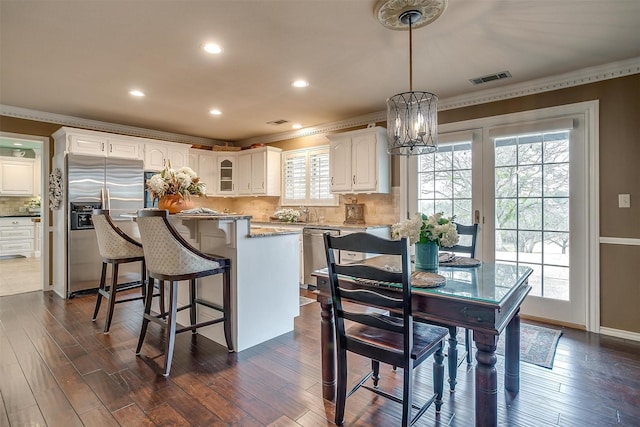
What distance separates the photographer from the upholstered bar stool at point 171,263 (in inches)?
94.1

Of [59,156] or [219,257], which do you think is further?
[59,156]

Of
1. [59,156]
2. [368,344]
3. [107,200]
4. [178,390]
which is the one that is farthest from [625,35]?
[59,156]

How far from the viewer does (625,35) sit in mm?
2516

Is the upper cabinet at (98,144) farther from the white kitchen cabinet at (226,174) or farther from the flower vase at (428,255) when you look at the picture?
the flower vase at (428,255)

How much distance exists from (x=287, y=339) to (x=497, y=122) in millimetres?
3141

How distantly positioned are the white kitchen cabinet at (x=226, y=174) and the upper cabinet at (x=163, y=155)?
2.45 feet

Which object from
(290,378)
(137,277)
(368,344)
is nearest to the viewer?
(368,344)

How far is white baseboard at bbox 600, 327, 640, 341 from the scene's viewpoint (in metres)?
2.95

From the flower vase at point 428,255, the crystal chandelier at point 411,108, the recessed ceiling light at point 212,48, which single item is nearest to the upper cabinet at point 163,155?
the recessed ceiling light at point 212,48

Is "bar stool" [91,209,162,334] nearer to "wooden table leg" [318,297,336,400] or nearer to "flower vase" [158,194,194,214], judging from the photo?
"flower vase" [158,194,194,214]

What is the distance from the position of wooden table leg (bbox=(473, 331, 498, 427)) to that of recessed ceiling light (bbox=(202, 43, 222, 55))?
2636 mm

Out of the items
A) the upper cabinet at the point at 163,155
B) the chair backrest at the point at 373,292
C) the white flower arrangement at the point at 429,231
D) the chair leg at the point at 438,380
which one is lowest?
the chair leg at the point at 438,380

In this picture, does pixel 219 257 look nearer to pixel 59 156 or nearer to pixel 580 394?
pixel 580 394

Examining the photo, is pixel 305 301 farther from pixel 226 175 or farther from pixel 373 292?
pixel 226 175
